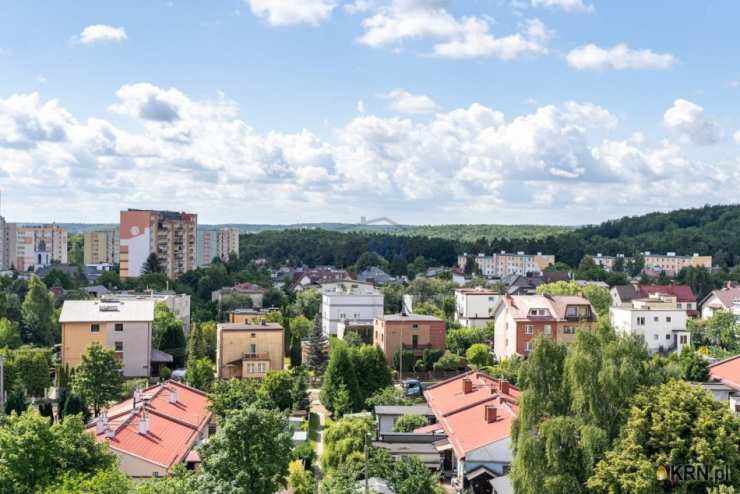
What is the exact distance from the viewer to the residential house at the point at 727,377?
34312 millimetres

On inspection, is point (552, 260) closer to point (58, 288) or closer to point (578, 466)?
point (58, 288)

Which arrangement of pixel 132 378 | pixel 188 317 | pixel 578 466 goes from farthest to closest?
1. pixel 188 317
2. pixel 132 378
3. pixel 578 466

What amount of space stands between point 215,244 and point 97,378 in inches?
4030

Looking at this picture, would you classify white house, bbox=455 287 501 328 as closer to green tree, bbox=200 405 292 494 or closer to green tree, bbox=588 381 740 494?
green tree, bbox=588 381 740 494

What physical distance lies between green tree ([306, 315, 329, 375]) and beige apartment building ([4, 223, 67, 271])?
270ft

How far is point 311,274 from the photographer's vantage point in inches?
4141

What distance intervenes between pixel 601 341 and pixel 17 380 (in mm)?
27024

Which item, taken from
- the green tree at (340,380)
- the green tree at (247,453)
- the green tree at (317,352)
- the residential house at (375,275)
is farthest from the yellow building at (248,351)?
the residential house at (375,275)

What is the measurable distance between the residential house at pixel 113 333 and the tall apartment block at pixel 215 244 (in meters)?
84.6

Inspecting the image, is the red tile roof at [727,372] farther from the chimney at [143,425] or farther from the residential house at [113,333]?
the residential house at [113,333]

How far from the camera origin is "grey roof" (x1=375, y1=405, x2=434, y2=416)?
107 feet

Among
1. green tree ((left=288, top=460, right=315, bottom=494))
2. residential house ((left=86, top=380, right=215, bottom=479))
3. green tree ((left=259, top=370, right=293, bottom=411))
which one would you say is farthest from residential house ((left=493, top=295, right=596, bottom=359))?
green tree ((left=288, top=460, right=315, bottom=494))

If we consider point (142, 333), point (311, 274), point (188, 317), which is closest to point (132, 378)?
point (142, 333)

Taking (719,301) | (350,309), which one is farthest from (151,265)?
(719,301)
